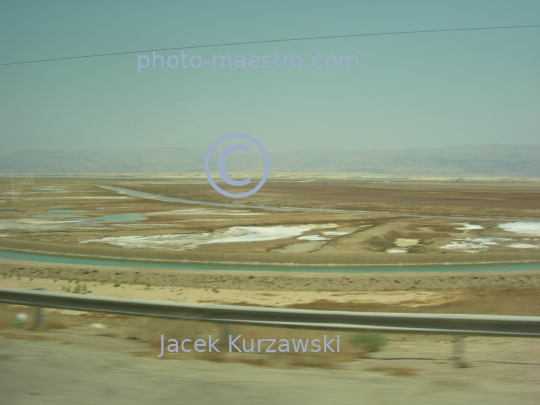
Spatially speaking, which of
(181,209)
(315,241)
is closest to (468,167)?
(181,209)

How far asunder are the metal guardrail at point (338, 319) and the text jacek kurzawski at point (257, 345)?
→ 1.06 feet

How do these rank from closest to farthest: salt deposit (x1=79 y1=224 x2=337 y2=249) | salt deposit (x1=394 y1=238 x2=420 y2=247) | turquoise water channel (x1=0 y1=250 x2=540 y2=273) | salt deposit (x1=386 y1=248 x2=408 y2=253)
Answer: turquoise water channel (x1=0 y1=250 x2=540 y2=273)
salt deposit (x1=79 y1=224 x2=337 y2=249)
salt deposit (x1=386 y1=248 x2=408 y2=253)
salt deposit (x1=394 y1=238 x2=420 y2=247)

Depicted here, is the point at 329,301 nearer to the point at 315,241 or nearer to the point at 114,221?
the point at 315,241

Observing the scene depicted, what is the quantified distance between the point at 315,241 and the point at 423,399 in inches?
549

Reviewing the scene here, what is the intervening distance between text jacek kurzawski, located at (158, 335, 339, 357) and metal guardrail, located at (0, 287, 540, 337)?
1.06ft

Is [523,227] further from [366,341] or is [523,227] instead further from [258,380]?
[258,380]

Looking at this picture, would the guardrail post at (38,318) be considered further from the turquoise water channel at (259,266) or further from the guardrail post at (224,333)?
the turquoise water channel at (259,266)

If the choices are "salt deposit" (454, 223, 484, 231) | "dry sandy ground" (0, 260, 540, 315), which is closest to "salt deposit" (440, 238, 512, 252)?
"salt deposit" (454, 223, 484, 231)

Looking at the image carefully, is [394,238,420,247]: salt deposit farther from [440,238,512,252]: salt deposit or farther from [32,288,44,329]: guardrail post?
[32,288,44,329]: guardrail post

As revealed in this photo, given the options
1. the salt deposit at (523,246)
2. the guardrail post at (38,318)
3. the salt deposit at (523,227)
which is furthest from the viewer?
the salt deposit at (523,227)

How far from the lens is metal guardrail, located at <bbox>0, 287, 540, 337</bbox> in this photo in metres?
5.25

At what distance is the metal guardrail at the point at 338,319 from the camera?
525 centimetres

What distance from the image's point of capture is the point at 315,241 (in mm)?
18422

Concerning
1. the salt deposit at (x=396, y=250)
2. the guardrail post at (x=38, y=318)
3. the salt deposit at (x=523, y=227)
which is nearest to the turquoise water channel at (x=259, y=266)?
the salt deposit at (x=396, y=250)
